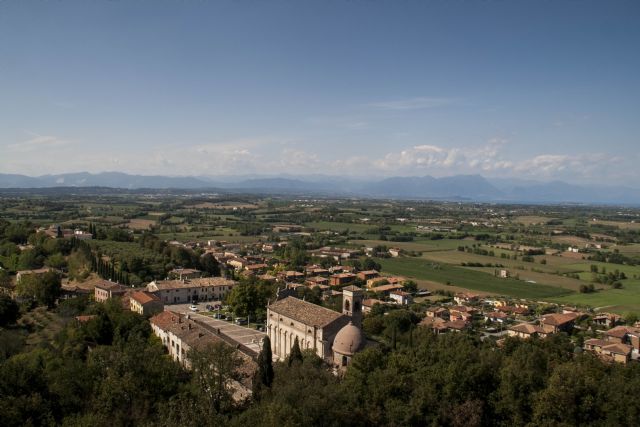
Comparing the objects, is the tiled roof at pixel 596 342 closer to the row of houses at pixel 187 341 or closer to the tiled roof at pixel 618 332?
the tiled roof at pixel 618 332

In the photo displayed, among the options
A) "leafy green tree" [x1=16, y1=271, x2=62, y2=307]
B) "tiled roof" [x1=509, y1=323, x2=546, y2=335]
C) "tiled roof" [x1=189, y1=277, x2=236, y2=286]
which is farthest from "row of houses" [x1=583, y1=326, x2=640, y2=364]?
"leafy green tree" [x1=16, y1=271, x2=62, y2=307]

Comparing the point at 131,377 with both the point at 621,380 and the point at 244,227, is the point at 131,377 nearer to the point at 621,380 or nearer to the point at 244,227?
the point at 621,380

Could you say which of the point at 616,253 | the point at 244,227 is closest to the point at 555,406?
the point at 616,253

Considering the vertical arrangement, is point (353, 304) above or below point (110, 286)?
above

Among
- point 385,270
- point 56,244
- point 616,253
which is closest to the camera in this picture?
point 56,244

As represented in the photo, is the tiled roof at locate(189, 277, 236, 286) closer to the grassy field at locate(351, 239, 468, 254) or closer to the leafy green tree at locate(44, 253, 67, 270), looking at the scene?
the leafy green tree at locate(44, 253, 67, 270)

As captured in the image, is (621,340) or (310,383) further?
(621,340)

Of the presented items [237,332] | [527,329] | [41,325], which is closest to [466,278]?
[527,329]

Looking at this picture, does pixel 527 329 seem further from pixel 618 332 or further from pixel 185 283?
pixel 185 283
